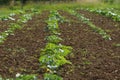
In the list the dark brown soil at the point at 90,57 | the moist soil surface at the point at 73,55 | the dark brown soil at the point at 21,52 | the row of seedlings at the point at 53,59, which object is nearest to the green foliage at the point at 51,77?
the row of seedlings at the point at 53,59

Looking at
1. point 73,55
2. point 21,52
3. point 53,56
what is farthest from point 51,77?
point 21,52

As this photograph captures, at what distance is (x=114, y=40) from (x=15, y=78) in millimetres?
8589

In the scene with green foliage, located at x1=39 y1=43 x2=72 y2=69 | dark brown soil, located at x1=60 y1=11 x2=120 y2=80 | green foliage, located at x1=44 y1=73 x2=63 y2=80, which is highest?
green foliage, located at x1=44 y1=73 x2=63 y2=80

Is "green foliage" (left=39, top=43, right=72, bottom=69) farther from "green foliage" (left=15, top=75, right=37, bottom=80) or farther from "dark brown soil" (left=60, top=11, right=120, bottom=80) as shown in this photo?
"green foliage" (left=15, top=75, right=37, bottom=80)

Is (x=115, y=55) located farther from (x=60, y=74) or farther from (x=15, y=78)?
(x=15, y=78)

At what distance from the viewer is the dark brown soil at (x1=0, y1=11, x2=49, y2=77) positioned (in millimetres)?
11148

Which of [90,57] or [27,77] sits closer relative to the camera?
[27,77]

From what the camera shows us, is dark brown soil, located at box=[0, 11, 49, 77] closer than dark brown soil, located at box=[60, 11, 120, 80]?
No

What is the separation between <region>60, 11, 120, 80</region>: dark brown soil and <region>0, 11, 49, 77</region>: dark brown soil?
3.81ft

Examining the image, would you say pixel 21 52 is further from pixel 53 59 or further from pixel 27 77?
pixel 27 77

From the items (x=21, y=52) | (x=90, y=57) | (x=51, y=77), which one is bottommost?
(x=90, y=57)

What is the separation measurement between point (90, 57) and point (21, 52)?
258cm

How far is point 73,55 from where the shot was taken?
13.4 m

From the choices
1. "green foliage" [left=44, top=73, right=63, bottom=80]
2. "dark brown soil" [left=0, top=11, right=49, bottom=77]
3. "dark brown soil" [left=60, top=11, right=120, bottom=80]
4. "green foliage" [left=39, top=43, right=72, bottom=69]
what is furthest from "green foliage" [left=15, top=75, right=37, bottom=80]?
"green foliage" [left=39, top=43, right=72, bottom=69]
